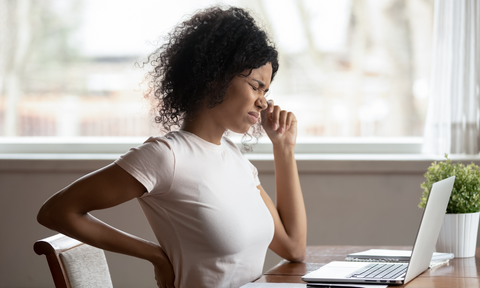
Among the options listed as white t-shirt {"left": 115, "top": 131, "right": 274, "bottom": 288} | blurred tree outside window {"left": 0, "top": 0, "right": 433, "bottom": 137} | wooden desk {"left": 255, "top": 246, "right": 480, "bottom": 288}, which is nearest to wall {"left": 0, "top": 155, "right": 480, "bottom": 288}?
blurred tree outside window {"left": 0, "top": 0, "right": 433, "bottom": 137}

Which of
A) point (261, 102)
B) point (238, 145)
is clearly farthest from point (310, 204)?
point (261, 102)

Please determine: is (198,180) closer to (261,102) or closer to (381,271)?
(261,102)

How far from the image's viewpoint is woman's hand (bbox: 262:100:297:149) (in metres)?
1.52

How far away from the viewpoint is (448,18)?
7.80ft

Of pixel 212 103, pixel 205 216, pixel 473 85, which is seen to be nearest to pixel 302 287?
pixel 205 216

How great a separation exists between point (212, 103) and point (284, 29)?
1577 mm

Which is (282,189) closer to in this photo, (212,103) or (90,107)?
(212,103)

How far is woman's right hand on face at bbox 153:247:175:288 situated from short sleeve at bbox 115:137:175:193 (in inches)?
6.4

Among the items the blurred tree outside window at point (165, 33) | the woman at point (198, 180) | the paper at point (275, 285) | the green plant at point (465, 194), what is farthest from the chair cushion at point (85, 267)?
the blurred tree outside window at point (165, 33)

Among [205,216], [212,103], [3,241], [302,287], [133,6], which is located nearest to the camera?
[302,287]

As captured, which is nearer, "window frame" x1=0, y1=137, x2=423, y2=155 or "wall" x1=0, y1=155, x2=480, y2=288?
"wall" x1=0, y1=155, x2=480, y2=288

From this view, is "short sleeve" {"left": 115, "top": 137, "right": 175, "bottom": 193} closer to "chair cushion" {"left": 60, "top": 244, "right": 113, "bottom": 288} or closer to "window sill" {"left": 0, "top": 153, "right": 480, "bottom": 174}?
"chair cushion" {"left": 60, "top": 244, "right": 113, "bottom": 288}

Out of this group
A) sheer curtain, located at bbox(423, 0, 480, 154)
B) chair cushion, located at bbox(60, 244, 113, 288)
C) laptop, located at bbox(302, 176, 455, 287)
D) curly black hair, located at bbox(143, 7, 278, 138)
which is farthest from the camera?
sheer curtain, located at bbox(423, 0, 480, 154)

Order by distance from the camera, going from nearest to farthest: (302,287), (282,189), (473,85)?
1. (302,287)
2. (282,189)
3. (473,85)
